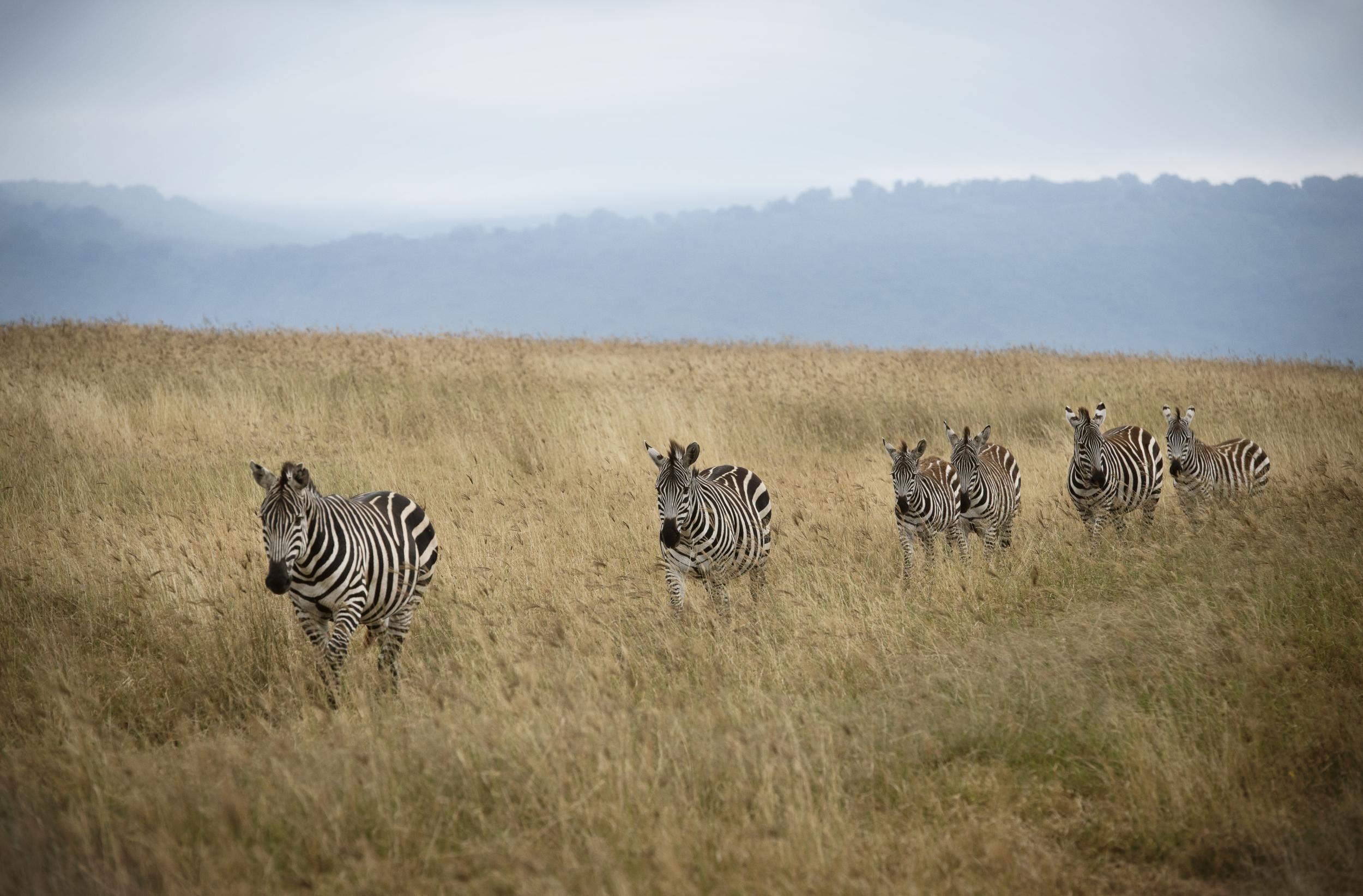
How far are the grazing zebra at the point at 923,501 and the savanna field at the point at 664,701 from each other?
0.44 meters

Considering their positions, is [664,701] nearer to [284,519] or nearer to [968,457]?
[284,519]

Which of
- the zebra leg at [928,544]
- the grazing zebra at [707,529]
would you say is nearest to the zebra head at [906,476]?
the zebra leg at [928,544]

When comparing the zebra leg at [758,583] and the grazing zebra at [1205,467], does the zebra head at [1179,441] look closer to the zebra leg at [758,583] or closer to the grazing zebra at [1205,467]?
the grazing zebra at [1205,467]

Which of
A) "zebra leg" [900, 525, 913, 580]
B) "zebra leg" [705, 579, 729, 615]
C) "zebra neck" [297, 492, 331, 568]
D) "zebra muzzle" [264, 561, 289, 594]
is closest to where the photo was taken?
"zebra muzzle" [264, 561, 289, 594]

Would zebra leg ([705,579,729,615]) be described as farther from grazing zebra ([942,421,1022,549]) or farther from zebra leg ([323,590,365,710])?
grazing zebra ([942,421,1022,549])

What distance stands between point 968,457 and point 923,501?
89cm

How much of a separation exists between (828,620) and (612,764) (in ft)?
9.08

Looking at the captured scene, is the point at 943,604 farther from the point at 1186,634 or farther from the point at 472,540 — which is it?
the point at 472,540

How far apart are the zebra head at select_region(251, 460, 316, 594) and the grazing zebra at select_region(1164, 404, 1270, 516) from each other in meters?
9.25

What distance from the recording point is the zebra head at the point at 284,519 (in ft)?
16.9

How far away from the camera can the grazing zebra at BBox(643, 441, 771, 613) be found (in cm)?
686

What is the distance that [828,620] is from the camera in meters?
6.65

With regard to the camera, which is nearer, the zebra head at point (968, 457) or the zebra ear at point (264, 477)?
→ the zebra ear at point (264, 477)

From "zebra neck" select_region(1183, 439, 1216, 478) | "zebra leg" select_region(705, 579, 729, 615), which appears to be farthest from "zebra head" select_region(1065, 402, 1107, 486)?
"zebra leg" select_region(705, 579, 729, 615)
